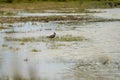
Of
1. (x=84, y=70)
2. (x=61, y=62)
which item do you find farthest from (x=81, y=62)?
(x=84, y=70)

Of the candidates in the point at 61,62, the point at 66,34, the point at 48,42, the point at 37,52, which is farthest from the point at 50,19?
the point at 61,62

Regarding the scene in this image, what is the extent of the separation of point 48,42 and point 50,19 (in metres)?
20.7

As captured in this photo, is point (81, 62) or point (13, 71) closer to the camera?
point (13, 71)

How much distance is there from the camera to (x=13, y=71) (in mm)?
16609

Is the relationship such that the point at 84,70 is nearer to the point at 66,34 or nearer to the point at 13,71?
the point at 13,71

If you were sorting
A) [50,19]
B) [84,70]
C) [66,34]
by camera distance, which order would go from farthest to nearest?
[50,19]
[66,34]
[84,70]

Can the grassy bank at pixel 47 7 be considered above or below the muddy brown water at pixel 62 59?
above

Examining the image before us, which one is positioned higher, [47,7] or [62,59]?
[47,7]

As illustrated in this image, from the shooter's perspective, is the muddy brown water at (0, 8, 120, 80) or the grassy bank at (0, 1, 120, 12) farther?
the grassy bank at (0, 1, 120, 12)

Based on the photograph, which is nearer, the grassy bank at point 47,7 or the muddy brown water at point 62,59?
the muddy brown water at point 62,59

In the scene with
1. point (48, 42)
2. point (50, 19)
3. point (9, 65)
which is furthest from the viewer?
point (50, 19)

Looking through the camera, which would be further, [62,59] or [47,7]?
[47,7]

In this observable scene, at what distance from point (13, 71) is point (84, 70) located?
2.67m

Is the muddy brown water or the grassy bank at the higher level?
the grassy bank
